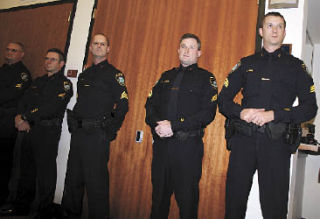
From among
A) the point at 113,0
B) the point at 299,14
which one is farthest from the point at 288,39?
the point at 113,0

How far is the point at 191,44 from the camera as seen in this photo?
2.35 metres

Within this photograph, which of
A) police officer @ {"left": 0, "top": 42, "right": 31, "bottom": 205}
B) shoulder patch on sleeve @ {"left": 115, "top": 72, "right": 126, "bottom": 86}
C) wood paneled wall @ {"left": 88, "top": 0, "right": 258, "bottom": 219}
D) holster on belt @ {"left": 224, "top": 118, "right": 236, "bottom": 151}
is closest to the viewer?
holster on belt @ {"left": 224, "top": 118, "right": 236, "bottom": 151}

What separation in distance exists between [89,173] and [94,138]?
12.9 inches

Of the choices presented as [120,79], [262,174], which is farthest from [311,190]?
[120,79]

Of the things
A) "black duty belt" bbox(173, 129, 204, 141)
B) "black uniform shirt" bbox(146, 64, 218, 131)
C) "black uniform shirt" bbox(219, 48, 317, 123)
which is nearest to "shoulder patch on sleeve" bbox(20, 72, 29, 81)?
"black uniform shirt" bbox(146, 64, 218, 131)

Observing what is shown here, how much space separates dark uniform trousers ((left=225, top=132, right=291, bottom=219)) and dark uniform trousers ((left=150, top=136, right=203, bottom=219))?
0.28m

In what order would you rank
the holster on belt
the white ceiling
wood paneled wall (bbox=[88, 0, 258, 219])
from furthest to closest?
the white ceiling < wood paneled wall (bbox=[88, 0, 258, 219]) < the holster on belt

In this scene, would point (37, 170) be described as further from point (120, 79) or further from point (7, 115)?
point (120, 79)

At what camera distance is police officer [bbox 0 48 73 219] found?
2805 millimetres

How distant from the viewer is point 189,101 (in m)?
2.25

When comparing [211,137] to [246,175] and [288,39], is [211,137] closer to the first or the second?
[246,175]

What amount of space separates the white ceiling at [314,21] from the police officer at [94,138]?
2.96 meters

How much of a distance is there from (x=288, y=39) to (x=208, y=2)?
96 cm

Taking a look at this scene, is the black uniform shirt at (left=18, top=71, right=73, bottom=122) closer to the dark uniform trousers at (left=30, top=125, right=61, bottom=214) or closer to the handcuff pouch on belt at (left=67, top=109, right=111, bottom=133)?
the dark uniform trousers at (left=30, top=125, right=61, bottom=214)
